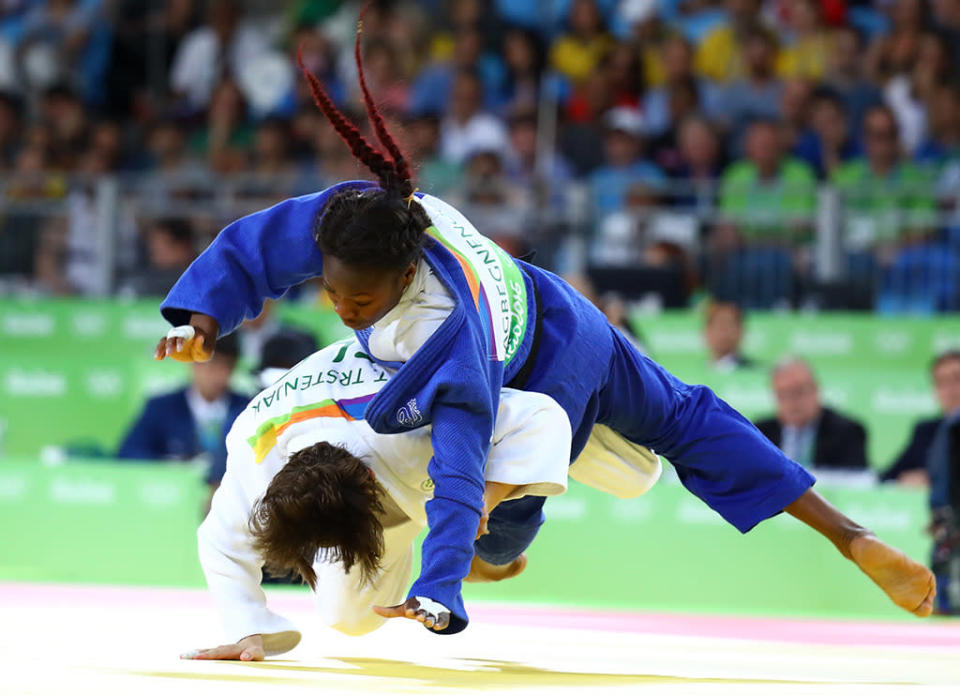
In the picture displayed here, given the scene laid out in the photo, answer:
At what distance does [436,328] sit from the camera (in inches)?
128

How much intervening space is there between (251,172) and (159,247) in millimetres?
1163

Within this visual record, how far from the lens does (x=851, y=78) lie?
913cm

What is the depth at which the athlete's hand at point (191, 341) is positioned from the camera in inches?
129

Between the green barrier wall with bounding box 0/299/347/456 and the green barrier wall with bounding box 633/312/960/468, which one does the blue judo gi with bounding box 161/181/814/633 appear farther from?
the green barrier wall with bounding box 0/299/347/456

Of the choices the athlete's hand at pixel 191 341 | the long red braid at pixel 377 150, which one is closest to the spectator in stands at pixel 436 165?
the long red braid at pixel 377 150

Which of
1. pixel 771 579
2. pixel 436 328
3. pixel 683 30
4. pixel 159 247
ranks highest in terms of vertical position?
pixel 683 30

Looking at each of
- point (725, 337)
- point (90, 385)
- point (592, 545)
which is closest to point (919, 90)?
point (725, 337)

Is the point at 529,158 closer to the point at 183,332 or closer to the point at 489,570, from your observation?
the point at 489,570

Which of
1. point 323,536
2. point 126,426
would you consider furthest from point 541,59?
point 323,536

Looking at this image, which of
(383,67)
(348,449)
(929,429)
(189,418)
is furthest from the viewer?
(383,67)

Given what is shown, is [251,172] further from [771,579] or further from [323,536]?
[323,536]

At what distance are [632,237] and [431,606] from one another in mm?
5534

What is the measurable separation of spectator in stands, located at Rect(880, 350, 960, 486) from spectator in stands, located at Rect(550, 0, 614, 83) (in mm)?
3794

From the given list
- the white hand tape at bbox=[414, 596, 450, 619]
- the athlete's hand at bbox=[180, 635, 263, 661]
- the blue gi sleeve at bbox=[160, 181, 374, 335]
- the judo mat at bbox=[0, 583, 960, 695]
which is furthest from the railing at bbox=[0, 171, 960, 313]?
the white hand tape at bbox=[414, 596, 450, 619]
